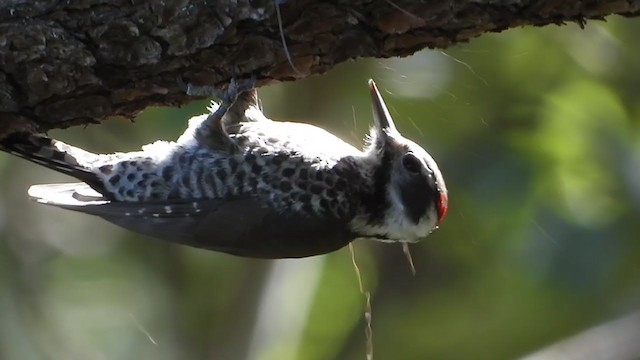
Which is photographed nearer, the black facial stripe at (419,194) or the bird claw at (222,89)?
the bird claw at (222,89)

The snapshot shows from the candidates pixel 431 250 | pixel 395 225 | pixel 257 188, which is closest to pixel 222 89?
pixel 257 188

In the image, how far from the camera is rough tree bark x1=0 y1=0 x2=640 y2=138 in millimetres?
2240

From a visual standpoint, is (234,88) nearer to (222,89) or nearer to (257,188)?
(222,89)

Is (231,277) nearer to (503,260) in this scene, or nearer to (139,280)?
(139,280)

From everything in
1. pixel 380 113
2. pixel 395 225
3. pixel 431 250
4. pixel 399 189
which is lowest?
pixel 431 250

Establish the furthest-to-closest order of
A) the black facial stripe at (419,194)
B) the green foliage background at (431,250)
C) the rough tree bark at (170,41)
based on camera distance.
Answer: the green foliage background at (431,250)
the black facial stripe at (419,194)
the rough tree bark at (170,41)

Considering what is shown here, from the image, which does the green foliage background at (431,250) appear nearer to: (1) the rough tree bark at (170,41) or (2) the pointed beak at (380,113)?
(2) the pointed beak at (380,113)

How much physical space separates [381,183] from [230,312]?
1580 mm

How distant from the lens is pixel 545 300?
438 centimetres

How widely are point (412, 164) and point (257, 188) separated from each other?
50 cm

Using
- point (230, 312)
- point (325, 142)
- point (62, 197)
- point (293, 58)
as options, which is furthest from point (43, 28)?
point (230, 312)

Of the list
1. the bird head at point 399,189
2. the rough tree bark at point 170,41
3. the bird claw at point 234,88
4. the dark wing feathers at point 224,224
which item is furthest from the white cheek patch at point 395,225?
the rough tree bark at point 170,41

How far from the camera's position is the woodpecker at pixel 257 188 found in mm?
2971

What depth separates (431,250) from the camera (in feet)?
15.8
